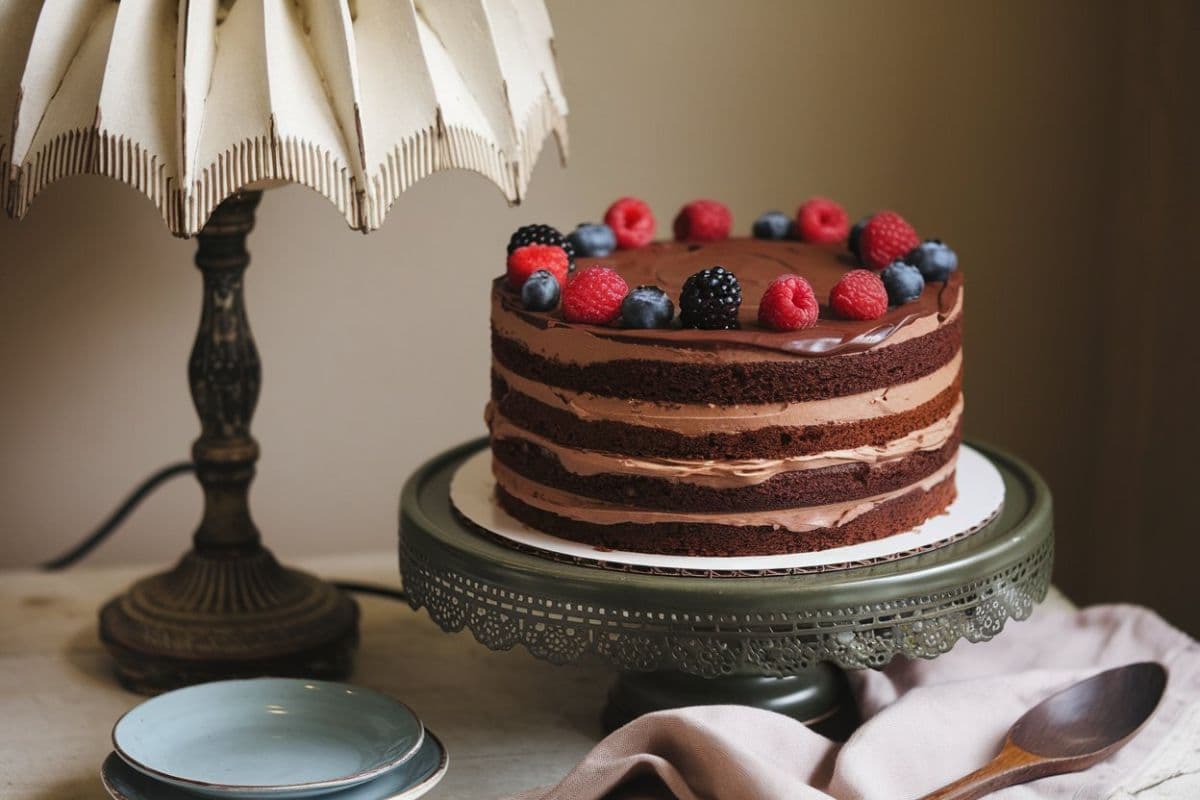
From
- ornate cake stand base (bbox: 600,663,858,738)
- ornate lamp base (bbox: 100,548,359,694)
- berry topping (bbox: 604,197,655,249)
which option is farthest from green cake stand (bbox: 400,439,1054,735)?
berry topping (bbox: 604,197,655,249)

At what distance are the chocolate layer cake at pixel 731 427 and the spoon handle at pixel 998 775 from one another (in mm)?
197

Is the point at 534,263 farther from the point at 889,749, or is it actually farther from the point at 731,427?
the point at 889,749

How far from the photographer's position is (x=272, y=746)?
3.75 ft

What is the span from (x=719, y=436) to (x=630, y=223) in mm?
352

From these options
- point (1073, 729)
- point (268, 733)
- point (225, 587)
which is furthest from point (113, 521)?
point (1073, 729)

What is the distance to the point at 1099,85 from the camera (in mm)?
1818

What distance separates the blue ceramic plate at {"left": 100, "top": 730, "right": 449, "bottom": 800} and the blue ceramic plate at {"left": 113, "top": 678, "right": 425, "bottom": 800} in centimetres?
1

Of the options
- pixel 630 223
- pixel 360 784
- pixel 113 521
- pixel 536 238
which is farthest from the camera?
pixel 113 521

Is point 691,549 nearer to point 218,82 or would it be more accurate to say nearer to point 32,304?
point 218,82

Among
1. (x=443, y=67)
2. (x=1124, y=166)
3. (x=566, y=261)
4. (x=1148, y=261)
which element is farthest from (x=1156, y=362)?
(x=443, y=67)

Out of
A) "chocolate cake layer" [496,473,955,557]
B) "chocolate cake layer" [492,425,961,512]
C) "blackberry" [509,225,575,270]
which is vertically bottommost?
"chocolate cake layer" [496,473,955,557]

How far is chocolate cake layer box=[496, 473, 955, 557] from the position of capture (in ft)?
3.74

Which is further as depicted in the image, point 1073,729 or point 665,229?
point 665,229

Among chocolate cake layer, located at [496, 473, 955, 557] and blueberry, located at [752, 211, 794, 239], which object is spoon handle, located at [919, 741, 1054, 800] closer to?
chocolate cake layer, located at [496, 473, 955, 557]
